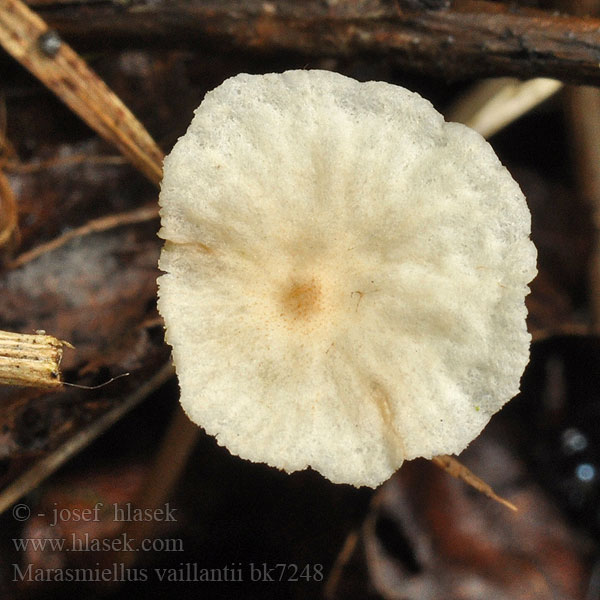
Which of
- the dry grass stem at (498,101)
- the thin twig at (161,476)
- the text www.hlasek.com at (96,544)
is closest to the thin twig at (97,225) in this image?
the thin twig at (161,476)

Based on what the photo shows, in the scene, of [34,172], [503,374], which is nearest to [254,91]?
[503,374]

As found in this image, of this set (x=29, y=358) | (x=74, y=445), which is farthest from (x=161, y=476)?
(x=29, y=358)

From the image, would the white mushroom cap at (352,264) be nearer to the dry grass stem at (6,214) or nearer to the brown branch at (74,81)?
the brown branch at (74,81)

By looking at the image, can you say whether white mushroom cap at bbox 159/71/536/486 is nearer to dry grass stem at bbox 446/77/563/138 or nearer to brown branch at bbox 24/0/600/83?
brown branch at bbox 24/0/600/83

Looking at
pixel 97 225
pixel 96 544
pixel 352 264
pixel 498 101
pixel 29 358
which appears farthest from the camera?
pixel 498 101

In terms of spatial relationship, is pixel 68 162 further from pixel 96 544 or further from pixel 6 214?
pixel 96 544

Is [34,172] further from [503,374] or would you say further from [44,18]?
[503,374]

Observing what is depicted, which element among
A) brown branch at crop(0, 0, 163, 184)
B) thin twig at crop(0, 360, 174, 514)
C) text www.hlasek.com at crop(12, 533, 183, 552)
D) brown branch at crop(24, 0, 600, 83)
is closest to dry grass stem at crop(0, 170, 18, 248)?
brown branch at crop(0, 0, 163, 184)
